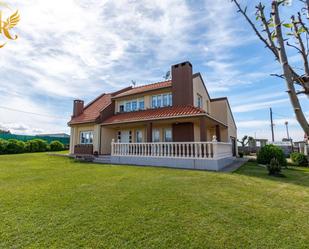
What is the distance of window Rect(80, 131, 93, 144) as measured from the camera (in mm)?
18688

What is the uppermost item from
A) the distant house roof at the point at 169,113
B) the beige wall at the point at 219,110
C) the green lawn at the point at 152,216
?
the beige wall at the point at 219,110

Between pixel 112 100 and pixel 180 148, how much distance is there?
1042 centimetres

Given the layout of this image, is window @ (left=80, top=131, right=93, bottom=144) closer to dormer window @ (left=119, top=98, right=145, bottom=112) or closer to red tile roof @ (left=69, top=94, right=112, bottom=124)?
red tile roof @ (left=69, top=94, right=112, bottom=124)

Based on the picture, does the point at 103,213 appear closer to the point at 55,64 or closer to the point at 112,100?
the point at 55,64

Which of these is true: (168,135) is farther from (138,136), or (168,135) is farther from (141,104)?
(141,104)

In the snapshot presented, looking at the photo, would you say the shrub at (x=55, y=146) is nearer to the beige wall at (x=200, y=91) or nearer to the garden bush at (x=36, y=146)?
the garden bush at (x=36, y=146)

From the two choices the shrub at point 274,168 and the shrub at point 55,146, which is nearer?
the shrub at point 274,168

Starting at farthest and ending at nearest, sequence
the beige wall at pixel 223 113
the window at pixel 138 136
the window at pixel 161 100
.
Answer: the beige wall at pixel 223 113
the window at pixel 138 136
the window at pixel 161 100

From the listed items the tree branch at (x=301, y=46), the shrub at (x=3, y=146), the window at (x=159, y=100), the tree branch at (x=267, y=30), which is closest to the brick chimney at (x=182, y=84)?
the window at (x=159, y=100)

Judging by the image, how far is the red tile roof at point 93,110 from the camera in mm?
18562

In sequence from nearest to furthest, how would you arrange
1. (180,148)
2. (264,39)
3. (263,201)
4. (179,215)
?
(264,39) < (179,215) < (263,201) < (180,148)

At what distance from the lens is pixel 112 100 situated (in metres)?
19.5

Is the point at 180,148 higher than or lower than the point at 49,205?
higher

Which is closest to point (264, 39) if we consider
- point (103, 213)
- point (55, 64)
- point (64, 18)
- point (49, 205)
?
point (103, 213)
